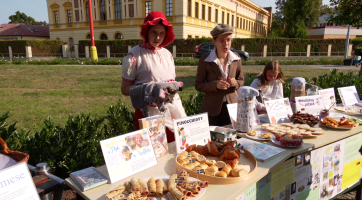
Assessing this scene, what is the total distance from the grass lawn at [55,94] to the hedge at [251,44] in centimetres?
1376

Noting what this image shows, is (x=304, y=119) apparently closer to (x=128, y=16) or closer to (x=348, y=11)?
(x=348, y=11)

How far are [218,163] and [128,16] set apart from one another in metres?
30.6

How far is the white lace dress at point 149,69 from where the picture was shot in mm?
2047

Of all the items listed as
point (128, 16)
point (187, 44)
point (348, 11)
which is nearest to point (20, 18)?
point (128, 16)

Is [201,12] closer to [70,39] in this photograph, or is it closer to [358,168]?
[70,39]

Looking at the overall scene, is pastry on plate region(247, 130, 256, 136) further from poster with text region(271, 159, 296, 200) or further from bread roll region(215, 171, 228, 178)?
bread roll region(215, 171, 228, 178)

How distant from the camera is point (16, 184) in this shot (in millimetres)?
1060

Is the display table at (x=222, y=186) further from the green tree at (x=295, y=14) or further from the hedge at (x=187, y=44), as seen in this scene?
the green tree at (x=295, y=14)

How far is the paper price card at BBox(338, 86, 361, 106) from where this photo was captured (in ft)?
10.5

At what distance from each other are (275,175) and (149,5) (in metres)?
29.6

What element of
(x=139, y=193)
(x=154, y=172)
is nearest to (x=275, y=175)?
(x=154, y=172)

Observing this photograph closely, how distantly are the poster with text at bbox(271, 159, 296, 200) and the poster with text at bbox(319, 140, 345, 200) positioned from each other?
500 millimetres

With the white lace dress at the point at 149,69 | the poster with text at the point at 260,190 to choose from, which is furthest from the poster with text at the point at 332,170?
the white lace dress at the point at 149,69

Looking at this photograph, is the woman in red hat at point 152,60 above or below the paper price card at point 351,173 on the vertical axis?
above
